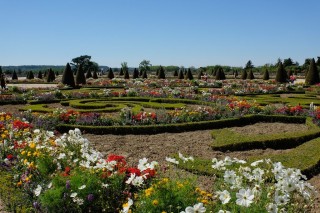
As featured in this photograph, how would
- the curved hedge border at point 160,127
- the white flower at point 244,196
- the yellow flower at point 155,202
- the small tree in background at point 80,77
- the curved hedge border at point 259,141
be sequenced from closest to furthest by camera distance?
the white flower at point 244,196 → the yellow flower at point 155,202 → the curved hedge border at point 259,141 → the curved hedge border at point 160,127 → the small tree in background at point 80,77

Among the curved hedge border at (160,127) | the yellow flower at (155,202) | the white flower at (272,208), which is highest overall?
the white flower at (272,208)

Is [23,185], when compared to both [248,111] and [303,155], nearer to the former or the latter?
[303,155]

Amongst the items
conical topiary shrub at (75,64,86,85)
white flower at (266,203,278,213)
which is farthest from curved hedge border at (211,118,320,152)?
conical topiary shrub at (75,64,86,85)

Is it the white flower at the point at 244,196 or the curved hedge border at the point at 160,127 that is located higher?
the white flower at the point at 244,196

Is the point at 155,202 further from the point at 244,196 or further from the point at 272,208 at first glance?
the point at 272,208

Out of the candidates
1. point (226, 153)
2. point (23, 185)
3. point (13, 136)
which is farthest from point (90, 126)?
point (23, 185)

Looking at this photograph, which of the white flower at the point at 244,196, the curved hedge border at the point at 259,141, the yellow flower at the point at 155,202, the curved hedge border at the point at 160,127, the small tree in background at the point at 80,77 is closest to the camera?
the white flower at the point at 244,196

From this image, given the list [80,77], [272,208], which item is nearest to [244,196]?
[272,208]

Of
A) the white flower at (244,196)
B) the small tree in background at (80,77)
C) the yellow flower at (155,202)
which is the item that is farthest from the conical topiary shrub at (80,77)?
the white flower at (244,196)

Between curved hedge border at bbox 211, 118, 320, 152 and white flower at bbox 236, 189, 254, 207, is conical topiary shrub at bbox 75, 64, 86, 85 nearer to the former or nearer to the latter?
curved hedge border at bbox 211, 118, 320, 152

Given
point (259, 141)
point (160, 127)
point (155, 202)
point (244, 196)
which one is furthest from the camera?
point (160, 127)

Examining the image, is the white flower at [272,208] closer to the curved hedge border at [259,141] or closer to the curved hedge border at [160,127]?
the curved hedge border at [259,141]

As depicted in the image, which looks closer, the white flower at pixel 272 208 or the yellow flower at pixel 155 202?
the white flower at pixel 272 208

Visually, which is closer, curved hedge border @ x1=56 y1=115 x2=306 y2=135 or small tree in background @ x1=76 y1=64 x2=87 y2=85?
curved hedge border @ x1=56 y1=115 x2=306 y2=135
